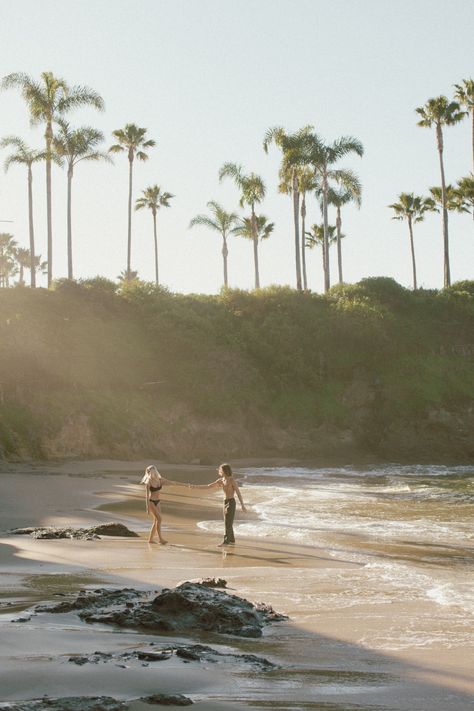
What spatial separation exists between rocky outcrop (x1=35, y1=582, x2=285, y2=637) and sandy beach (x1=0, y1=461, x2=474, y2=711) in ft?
0.60

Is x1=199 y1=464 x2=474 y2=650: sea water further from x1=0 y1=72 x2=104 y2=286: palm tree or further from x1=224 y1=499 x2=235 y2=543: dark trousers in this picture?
x1=0 y1=72 x2=104 y2=286: palm tree

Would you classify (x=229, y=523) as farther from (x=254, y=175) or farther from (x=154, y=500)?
(x=254, y=175)

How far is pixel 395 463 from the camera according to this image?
1566 inches

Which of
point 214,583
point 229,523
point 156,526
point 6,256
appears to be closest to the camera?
point 214,583

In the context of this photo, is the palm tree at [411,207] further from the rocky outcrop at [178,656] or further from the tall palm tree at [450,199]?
the rocky outcrop at [178,656]

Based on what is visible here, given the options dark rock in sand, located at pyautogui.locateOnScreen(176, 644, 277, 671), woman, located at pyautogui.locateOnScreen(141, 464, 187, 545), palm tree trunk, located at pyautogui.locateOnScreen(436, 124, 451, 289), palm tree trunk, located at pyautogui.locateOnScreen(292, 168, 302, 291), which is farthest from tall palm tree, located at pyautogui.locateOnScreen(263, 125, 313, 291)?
dark rock in sand, located at pyautogui.locateOnScreen(176, 644, 277, 671)

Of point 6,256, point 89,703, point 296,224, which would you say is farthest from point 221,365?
point 6,256

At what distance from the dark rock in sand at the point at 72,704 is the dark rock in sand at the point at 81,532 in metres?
9.52

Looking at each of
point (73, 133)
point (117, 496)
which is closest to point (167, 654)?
point (117, 496)

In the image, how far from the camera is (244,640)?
761cm

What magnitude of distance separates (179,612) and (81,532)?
7.63 meters

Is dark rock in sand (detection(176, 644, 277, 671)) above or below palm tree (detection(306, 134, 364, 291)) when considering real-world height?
below

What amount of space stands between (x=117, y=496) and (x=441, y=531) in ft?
32.8

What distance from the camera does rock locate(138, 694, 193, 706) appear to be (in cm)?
536
